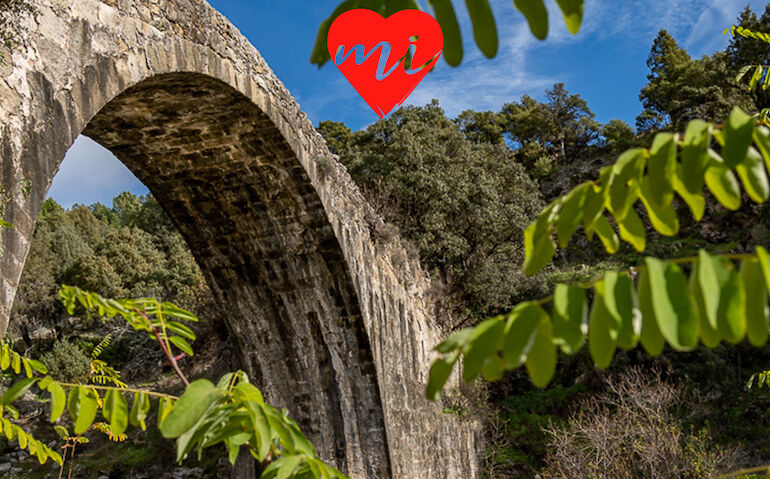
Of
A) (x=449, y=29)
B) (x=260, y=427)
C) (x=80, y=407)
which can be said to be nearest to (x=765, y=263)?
(x=449, y=29)

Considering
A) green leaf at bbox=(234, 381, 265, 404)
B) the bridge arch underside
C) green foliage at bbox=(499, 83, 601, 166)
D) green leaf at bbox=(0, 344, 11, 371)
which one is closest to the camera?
green leaf at bbox=(234, 381, 265, 404)

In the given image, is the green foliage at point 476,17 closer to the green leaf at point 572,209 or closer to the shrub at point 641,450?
the green leaf at point 572,209

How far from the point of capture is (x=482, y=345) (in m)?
1.04

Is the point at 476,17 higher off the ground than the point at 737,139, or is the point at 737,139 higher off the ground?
the point at 476,17

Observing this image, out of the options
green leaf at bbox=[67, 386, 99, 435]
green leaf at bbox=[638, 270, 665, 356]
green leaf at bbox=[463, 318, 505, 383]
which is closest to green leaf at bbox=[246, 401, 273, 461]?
green leaf at bbox=[67, 386, 99, 435]

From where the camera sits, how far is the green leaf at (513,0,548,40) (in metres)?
1.07

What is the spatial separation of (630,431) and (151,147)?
7689 mm

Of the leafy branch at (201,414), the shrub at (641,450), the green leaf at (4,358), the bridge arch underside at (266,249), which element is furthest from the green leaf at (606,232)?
the shrub at (641,450)

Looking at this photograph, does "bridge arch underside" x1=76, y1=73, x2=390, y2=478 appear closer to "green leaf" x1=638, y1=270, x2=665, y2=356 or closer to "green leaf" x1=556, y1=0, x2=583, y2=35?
"green leaf" x1=556, y1=0, x2=583, y2=35

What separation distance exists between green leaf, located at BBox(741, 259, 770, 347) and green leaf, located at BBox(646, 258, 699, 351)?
0.08m

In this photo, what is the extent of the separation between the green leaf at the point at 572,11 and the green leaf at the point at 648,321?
428 millimetres

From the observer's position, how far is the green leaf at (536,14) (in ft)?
3.52

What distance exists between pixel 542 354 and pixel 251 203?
7.12m

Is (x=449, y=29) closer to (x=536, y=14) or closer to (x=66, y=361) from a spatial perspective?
(x=536, y=14)
